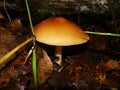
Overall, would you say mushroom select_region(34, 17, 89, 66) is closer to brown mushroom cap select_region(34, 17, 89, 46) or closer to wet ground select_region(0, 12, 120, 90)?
brown mushroom cap select_region(34, 17, 89, 46)

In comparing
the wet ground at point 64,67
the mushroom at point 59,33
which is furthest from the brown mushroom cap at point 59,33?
the wet ground at point 64,67

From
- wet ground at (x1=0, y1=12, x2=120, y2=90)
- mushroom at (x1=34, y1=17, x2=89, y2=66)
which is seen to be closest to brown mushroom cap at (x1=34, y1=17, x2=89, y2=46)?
mushroom at (x1=34, y1=17, x2=89, y2=66)

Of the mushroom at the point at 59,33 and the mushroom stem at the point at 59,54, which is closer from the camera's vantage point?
the mushroom at the point at 59,33

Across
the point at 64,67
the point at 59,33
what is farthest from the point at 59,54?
the point at 59,33

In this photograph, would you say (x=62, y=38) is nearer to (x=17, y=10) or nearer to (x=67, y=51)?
(x=67, y=51)

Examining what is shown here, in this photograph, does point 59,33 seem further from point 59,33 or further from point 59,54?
point 59,54

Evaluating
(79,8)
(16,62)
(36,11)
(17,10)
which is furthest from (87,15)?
(16,62)

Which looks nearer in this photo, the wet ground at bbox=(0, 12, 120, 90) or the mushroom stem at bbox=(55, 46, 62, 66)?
the wet ground at bbox=(0, 12, 120, 90)

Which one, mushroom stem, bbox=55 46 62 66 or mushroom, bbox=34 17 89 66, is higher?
mushroom, bbox=34 17 89 66

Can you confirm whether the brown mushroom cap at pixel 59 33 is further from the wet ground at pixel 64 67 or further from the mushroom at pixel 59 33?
the wet ground at pixel 64 67
